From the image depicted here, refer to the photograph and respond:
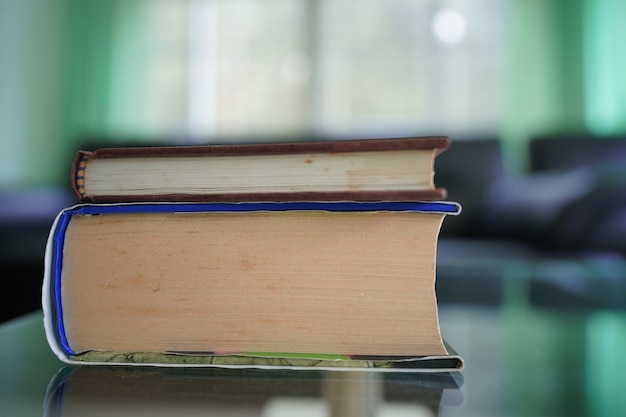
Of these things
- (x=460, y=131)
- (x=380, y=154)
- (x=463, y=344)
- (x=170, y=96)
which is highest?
(x=170, y=96)

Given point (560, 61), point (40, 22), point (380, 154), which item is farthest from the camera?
point (40, 22)

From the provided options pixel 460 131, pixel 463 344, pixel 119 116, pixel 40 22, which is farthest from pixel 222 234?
pixel 40 22

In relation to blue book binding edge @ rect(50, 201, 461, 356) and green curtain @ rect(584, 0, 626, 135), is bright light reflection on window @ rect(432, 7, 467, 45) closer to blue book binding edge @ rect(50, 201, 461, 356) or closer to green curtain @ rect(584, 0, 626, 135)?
green curtain @ rect(584, 0, 626, 135)

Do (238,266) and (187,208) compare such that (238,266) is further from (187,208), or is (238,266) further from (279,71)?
(279,71)

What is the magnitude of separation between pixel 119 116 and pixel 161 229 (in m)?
3.15

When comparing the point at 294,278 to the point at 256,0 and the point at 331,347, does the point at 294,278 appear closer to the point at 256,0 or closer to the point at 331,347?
the point at 331,347

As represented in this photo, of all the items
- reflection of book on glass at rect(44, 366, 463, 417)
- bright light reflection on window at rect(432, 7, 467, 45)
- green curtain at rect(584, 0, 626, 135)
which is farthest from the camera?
bright light reflection on window at rect(432, 7, 467, 45)

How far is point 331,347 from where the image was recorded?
290 millimetres

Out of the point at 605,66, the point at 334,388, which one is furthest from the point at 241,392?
the point at 605,66

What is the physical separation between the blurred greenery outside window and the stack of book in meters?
Answer: 2.60

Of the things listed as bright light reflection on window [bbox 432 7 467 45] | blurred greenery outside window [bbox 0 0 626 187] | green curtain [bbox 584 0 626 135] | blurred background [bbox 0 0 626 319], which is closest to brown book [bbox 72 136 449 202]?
blurred background [bbox 0 0 626 319]

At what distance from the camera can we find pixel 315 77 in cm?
317

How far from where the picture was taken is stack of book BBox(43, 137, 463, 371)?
0.28 metres

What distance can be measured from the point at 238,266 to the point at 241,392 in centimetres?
7
